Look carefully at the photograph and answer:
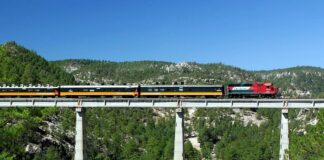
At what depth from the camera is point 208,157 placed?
472ft

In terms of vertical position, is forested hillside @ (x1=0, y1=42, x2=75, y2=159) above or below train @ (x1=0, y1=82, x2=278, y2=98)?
below

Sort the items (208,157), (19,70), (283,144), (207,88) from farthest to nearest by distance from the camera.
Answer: (19,70) < (208,157) < (207,88) < (283,144)

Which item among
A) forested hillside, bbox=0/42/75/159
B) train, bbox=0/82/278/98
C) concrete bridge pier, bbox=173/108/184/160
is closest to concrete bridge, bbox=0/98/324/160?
concrete bridge pier, bbox=173/108/184/160

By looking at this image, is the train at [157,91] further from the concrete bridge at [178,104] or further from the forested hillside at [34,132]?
the forested hillside at [34,132]

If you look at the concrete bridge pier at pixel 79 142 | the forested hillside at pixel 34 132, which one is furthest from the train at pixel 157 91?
the concrete bridge pier at pixel 79 142

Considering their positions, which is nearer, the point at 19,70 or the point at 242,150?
the point at 242,150

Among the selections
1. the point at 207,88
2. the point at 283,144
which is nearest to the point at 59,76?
the point at 207,88

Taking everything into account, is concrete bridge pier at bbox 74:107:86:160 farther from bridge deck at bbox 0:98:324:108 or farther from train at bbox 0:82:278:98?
train at bbox 0:82:278:98

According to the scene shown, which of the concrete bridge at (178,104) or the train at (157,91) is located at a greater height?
the train at (157,91)

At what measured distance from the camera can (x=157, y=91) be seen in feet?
220

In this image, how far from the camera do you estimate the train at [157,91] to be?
6544 cm

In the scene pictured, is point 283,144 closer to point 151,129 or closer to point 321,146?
point 321,146

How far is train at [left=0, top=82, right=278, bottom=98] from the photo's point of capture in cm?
6544

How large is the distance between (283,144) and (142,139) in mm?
111683
